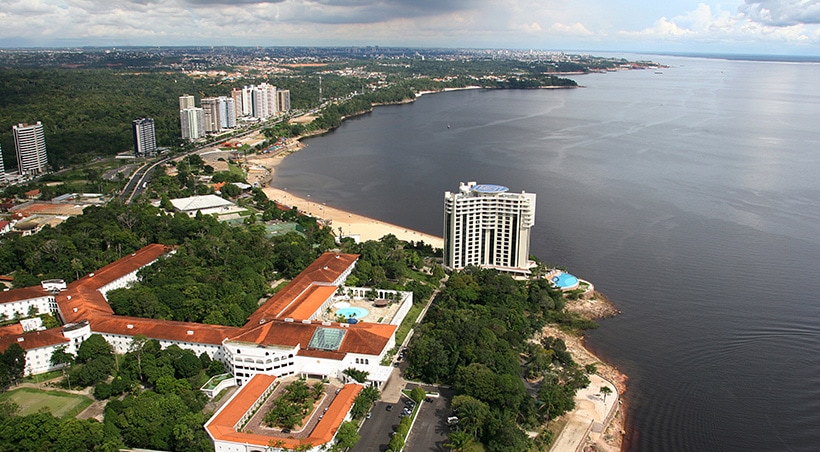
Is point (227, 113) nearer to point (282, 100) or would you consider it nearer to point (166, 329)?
point (282, 100)

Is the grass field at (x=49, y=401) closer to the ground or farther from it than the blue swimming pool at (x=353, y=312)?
closer to the ground

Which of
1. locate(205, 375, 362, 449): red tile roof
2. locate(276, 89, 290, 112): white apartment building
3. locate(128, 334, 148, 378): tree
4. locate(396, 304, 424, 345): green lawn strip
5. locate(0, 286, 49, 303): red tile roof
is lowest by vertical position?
locate(396, 304, 424, 345): green lawn strip

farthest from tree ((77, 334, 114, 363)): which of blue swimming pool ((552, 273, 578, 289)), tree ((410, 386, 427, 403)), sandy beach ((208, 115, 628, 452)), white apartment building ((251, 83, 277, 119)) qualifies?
white apartment building ((251, 83, 277, 119))

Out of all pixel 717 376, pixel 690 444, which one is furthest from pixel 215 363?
pixel 717 376

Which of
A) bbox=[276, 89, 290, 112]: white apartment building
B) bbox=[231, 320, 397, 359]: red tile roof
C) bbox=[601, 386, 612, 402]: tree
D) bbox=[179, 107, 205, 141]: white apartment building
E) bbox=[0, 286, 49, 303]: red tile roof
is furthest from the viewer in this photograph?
bbox=[276, 89, 290, 112]: white apartment building

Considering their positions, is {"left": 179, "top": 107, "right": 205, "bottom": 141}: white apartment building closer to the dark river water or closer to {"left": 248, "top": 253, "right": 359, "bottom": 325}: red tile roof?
the dark river water

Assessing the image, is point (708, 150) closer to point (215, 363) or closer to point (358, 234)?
point (358, 234)

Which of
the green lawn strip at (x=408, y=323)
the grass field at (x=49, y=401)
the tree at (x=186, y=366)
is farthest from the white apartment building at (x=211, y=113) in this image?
the tree at (x=186, y=366)

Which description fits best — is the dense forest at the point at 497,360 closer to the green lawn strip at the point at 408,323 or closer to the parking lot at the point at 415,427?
the parking lot at the point at 415,427
